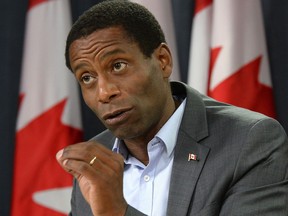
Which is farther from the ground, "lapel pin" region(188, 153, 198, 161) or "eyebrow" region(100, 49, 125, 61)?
"eyebrow" region(100, 49, 125, 61)

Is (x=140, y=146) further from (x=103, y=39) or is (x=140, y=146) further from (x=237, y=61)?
(x=237, y=61)

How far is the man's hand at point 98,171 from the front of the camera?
4.65ft

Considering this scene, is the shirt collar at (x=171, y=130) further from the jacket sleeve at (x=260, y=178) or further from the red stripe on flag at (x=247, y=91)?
the red stripe on flag at (x=247, y=91)

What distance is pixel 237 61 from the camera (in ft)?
8.61

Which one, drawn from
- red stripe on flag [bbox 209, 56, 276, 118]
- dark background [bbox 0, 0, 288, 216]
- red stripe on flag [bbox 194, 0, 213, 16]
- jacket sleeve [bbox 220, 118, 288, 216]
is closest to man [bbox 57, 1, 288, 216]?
jacket sleeve [bbox 220, 118, 288, 216]

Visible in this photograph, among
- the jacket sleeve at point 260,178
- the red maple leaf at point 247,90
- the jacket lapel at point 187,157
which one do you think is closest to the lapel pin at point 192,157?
the jacket lapel at point 187,157

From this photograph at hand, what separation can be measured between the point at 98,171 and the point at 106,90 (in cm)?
32

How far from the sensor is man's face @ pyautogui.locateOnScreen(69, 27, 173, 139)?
168 centimetres

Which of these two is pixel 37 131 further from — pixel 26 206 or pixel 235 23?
pixel 235 23

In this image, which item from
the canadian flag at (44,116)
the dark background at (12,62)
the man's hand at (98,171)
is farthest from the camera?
the dark background at (12,62)

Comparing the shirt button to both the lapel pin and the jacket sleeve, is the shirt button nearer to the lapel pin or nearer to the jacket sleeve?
the lapel pin

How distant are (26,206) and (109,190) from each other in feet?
4.49

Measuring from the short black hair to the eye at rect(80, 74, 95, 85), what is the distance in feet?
0.38

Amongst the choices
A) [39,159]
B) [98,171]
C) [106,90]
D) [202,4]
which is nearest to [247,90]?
[202,4]
